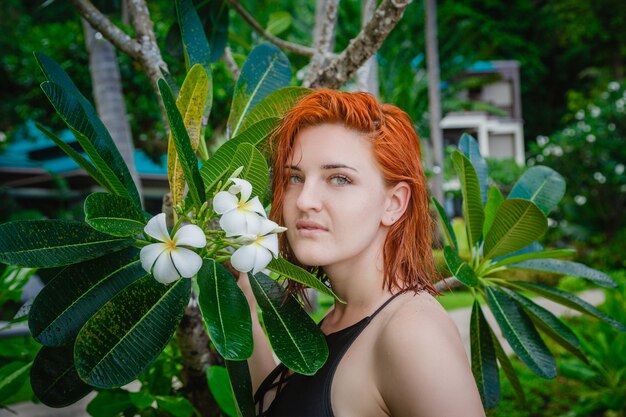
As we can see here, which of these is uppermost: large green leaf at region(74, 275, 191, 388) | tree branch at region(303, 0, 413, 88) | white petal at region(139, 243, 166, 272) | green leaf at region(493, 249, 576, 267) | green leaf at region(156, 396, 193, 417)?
tree branch at region(303, 0, 413, 88)

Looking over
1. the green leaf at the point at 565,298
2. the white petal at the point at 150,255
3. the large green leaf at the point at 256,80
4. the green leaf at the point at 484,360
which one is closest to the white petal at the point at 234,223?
the white petal at the point at 150,255

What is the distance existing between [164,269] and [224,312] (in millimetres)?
118

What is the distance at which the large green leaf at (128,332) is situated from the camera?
840 millimetres

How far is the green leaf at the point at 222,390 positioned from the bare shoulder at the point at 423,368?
0.50m

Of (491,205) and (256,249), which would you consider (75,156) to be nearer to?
(256,249)

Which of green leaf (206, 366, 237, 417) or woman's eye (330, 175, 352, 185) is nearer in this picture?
woman's eye (330, 175, 352, 185)

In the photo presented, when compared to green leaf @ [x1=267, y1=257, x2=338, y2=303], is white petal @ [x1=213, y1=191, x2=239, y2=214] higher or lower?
higher

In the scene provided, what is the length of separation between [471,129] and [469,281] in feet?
68.5

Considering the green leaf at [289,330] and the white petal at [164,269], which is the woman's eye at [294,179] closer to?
the green leaf at [289,330]

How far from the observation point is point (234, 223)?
2.84ft

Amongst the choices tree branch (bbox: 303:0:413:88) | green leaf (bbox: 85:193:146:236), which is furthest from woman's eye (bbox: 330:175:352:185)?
tree branch (bbox: 303:0:413:88)

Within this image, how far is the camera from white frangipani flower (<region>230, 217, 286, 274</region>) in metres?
0.87

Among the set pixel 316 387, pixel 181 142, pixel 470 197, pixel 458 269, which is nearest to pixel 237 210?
pixel 181 142

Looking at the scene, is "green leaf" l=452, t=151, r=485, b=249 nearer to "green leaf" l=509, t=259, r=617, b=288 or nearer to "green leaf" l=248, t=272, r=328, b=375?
"green leaf" l=509, t=259, r=617, b=288
